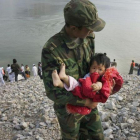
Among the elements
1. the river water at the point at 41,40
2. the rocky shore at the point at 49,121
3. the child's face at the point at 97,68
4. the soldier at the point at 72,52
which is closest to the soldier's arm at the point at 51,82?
the soldier at the point at 72,52

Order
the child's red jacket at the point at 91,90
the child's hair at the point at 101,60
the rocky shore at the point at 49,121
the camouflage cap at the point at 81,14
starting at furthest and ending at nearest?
the rocky shore at the point at 49,121 < the child's hair at the point at 101,60 < the child's red jacket at the point at 91,90 < the camouflage cap at the point at 81,14

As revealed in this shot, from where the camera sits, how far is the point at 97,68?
6.98 ft

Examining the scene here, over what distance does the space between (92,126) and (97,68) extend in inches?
32.5

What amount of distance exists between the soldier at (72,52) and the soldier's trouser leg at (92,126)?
13cm

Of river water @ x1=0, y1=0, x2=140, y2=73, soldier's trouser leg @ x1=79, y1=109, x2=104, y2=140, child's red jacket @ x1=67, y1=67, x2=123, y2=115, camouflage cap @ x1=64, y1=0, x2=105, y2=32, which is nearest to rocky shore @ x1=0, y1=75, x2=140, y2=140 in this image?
soldier's trouser leg @ x1=79, y1=109, x2=104, y2=140

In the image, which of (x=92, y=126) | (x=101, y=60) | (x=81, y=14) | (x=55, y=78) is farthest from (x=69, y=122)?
(x=81, y=14)

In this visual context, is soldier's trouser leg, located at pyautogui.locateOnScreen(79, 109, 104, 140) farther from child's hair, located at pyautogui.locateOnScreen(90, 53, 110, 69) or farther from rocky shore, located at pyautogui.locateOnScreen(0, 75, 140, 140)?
rocky shore, located at pyautogui.locateOnScreen(0, 75, 140, 140)

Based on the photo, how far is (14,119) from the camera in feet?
15.7

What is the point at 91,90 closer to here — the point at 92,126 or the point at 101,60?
the point at 101,60

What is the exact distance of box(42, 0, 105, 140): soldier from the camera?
6.08 ft

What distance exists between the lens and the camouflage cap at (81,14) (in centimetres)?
182

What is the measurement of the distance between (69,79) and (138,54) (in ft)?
64.8

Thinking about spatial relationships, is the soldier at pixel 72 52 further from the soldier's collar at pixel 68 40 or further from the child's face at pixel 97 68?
the child's face at pixel 97 68

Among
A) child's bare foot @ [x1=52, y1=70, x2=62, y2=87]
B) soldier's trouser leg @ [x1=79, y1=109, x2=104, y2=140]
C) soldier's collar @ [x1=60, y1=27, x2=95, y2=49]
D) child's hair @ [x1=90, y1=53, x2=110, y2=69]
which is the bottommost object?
soldier's trouser leg @ [x1=79, y1=109, x2=104, y2=140]
